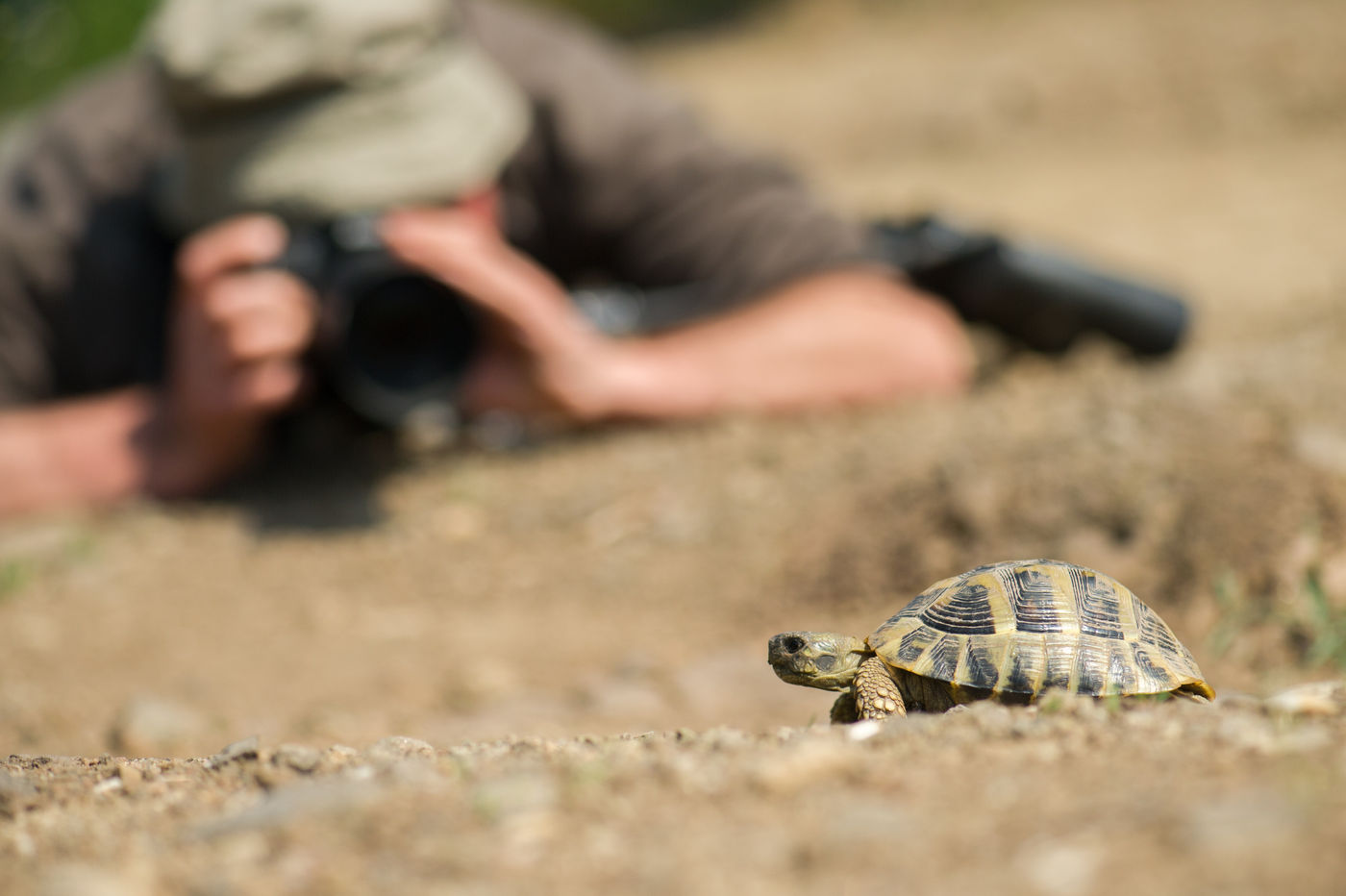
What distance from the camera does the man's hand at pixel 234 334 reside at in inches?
118

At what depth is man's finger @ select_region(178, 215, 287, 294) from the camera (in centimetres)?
301

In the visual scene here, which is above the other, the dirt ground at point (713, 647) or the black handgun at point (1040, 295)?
the black handgun at point (1040, 295)

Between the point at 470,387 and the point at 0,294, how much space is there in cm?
132

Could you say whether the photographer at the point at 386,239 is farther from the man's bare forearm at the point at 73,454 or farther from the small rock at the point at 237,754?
the small rock at the point at 237,754

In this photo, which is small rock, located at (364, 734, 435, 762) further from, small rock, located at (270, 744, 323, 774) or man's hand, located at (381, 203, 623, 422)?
man's hand, located at (381, 203, 623, 422)

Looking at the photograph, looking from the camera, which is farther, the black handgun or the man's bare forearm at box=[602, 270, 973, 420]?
the man's bare forearm at box=[602, 270, 973, 420]

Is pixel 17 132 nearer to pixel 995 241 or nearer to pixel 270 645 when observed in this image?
pixel 270 645

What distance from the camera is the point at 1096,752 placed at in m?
1.12

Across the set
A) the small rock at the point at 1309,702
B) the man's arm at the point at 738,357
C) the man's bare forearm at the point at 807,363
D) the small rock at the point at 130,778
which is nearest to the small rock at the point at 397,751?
the small rock at the point at 130,778

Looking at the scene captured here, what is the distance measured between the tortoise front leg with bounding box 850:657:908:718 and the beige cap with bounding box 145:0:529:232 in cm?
215

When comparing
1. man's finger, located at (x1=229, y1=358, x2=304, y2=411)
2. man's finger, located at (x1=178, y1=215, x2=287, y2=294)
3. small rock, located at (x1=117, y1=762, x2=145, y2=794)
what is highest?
man's finger, located at (x1=178, y1=215, x2=287, y2=294)

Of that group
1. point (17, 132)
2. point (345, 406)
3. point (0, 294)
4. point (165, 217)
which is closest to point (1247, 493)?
point (345, 406)

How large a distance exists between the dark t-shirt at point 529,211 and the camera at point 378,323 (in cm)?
60

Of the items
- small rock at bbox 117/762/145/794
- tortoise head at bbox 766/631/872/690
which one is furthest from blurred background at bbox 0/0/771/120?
tortoise head at bbox 766/631/872/690
